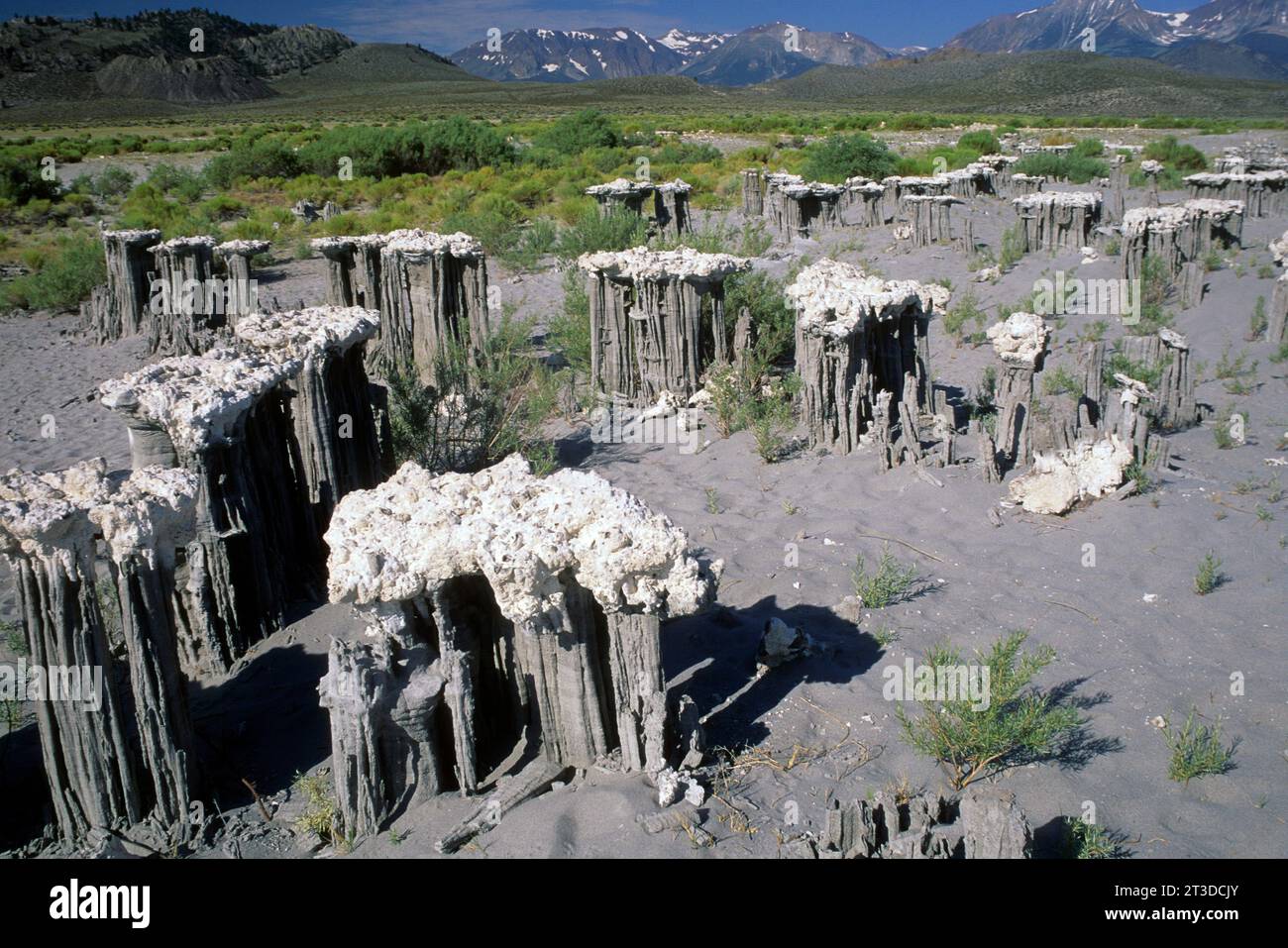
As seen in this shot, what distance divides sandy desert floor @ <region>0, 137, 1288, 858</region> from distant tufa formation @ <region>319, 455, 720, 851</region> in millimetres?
180

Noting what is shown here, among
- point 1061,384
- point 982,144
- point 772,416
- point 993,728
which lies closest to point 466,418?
point 772,416

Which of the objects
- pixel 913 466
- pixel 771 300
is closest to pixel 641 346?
pixel 771 300

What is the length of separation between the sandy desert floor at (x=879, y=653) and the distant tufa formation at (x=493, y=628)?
180 millimetres

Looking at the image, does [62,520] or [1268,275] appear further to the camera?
[1268,275]

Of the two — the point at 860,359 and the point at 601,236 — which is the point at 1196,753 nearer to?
the point at 860,359

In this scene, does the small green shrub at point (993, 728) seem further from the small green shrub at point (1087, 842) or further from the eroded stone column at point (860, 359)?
the eroded stone column at point (860, 359)

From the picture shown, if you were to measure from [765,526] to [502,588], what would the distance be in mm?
3193

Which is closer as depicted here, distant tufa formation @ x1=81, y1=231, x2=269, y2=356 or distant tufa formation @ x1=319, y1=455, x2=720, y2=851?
distant tufa formation @ x1=319, y1=455, x2=720, y2=851

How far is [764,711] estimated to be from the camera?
419 cm

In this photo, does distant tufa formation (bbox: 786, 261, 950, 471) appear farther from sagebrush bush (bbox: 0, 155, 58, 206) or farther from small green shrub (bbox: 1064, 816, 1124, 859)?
sagebrush bush (bbox: 0, 155, 58, 206)

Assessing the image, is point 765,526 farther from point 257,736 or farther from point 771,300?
point 771,300

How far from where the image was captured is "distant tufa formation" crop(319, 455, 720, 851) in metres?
3.41

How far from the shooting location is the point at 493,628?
389cm

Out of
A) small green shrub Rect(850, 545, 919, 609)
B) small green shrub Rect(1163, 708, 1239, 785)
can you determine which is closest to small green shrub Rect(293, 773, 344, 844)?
small green shrub Rect(850, 545, 919, 609)
